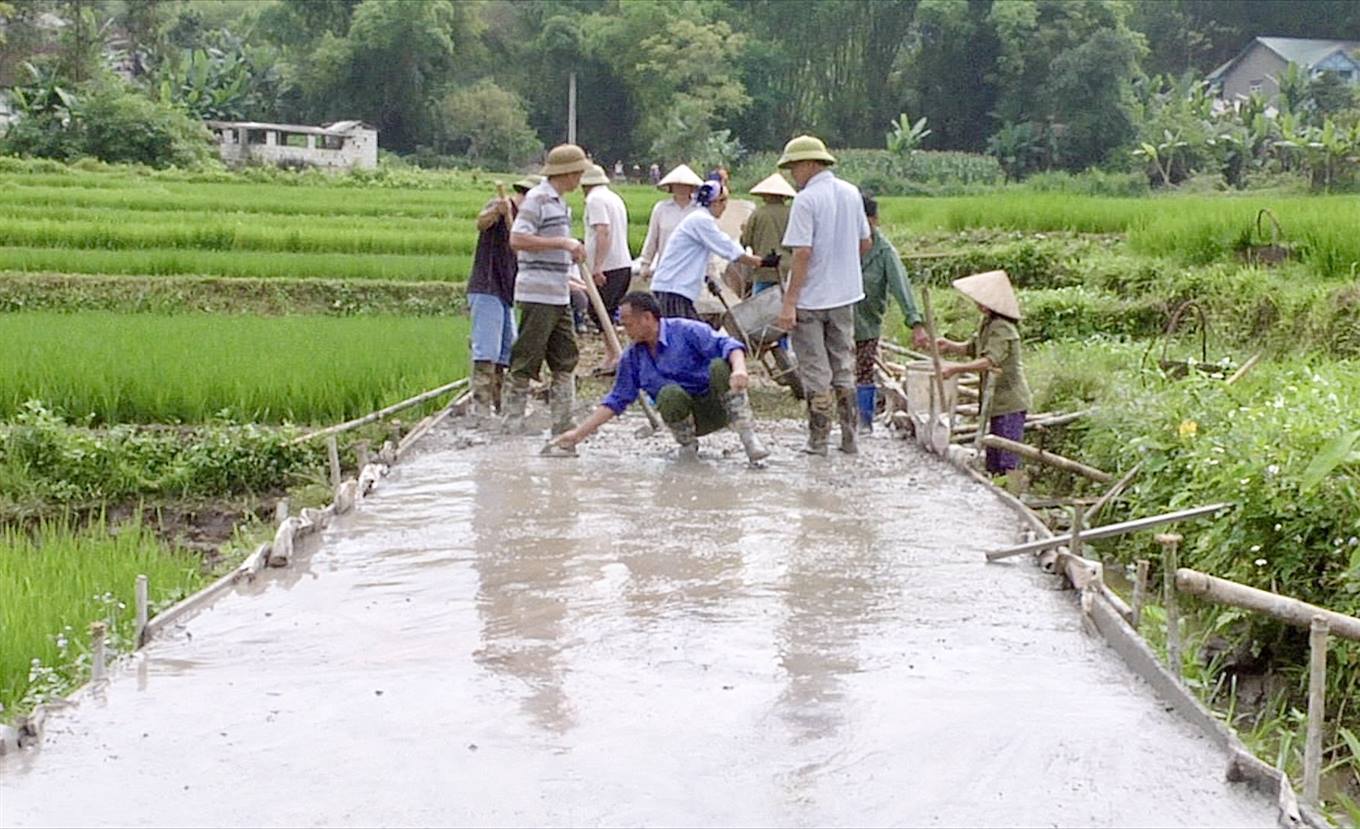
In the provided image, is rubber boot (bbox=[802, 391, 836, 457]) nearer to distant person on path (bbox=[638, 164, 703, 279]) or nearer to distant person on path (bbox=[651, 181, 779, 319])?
distant person on path (bbox=[651, 181, 779, 319])

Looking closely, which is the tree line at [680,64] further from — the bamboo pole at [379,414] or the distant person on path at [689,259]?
the distant person on path at [689,259]

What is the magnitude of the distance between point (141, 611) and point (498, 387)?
184 inches

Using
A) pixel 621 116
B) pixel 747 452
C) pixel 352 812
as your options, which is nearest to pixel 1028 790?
pixel 352 812

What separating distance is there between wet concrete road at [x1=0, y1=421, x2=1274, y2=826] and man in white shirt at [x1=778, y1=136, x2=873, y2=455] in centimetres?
151

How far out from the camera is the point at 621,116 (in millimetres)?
50344

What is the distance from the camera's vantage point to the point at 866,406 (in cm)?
889

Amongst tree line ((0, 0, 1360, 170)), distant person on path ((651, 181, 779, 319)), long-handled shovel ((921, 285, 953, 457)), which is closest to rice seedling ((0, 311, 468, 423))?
distant person on path ((651, 181, 779, 319))

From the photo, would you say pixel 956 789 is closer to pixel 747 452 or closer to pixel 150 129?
pixel 747 452

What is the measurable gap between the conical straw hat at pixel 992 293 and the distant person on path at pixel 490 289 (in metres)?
2.36

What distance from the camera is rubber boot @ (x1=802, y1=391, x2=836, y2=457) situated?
7785 millimetres

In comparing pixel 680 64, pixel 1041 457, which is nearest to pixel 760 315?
pixel 1041 457

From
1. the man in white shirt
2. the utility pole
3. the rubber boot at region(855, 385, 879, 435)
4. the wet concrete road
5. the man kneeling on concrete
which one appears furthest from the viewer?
the utility pole

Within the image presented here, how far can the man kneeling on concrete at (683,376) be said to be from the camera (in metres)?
7.25

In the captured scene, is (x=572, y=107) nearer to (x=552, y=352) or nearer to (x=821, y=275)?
(x=552, y=352)
